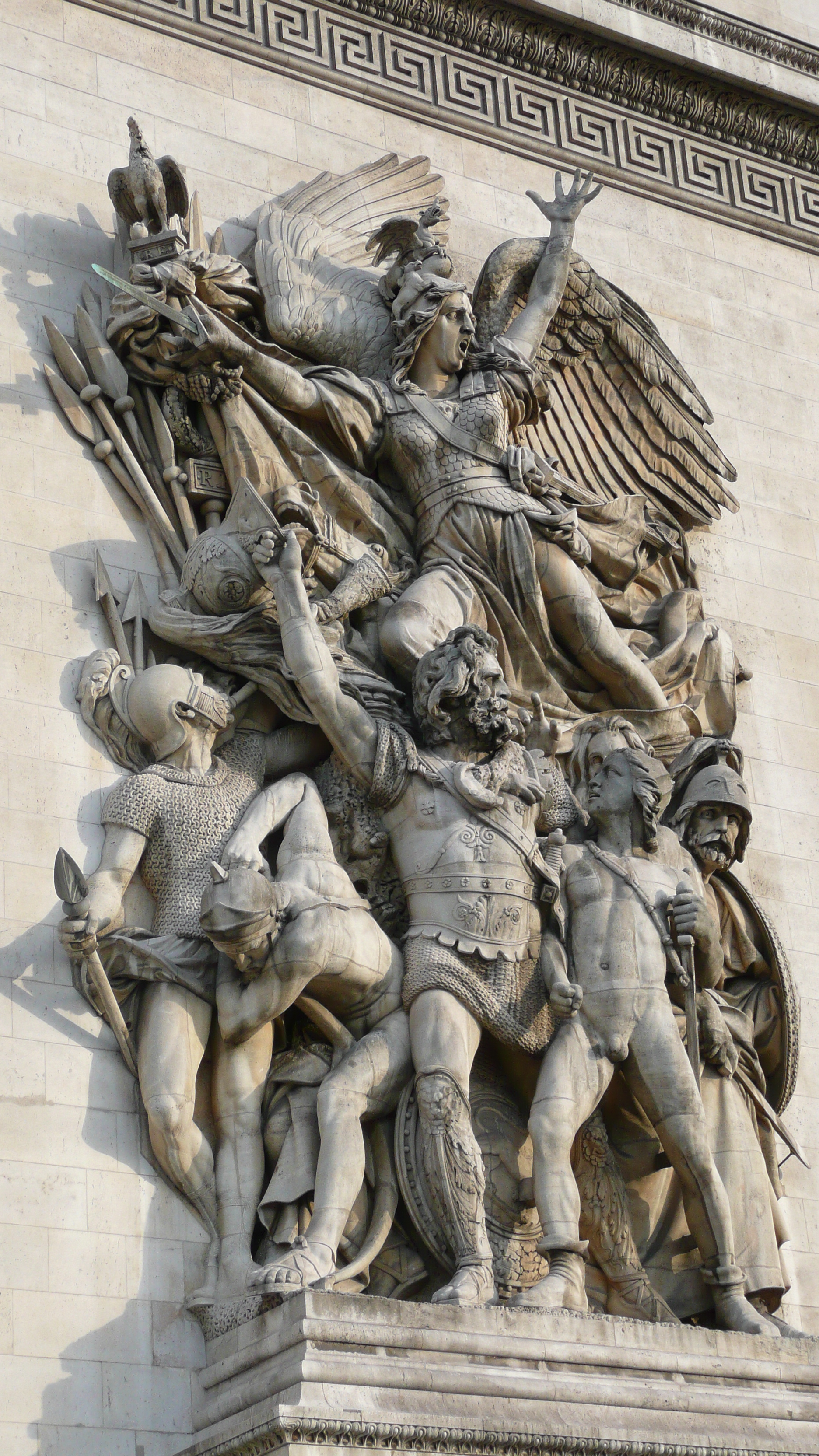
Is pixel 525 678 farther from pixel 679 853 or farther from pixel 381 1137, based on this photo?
pixel 381 1137

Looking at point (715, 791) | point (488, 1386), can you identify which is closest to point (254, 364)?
point (715, 791)

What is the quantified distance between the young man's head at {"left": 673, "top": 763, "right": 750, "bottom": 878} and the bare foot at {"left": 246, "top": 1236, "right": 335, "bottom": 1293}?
2787 millimetres

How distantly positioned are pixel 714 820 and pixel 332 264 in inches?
124

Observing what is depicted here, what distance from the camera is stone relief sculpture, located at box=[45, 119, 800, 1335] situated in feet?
26.4

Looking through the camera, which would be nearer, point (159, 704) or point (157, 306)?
point (159, 704)

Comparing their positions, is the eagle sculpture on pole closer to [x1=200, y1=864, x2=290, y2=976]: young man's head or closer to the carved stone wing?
the carved stone wing

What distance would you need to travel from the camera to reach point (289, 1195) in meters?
7.90

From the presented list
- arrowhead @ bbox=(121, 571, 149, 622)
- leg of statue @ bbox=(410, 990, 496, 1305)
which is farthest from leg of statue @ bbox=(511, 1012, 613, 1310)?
arrowhead @ bbox=(121, 571, 149, 622)

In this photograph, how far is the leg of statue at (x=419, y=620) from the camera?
9.04 metres

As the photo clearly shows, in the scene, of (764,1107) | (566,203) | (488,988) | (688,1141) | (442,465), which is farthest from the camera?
(566,203)

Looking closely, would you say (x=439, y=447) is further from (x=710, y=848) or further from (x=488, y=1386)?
(x=488, y=1386)

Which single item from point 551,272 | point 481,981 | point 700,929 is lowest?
point 481,981

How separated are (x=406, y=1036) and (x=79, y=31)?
16.1ft

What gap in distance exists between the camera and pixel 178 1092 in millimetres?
7887
